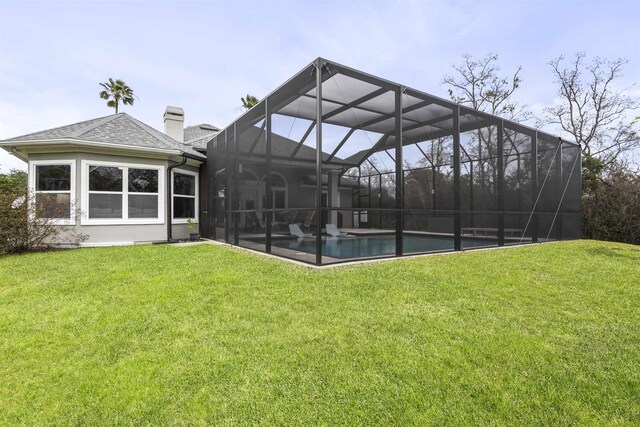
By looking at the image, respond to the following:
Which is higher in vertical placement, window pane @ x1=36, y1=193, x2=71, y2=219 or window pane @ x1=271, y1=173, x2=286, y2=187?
window pane @ x1=271, y1=173, x2=286, y2=187

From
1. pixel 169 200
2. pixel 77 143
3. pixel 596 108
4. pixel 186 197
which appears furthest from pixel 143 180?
pixel 596 108

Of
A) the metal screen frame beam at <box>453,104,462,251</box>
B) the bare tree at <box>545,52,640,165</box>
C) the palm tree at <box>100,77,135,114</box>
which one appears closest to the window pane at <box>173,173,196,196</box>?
the metal screen frame beam at <box>453,104,462,251</box>

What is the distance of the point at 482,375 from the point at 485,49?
2339cm

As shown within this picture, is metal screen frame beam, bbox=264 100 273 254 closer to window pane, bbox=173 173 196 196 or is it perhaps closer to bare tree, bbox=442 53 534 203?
window pane, bbox=173 173 196 196

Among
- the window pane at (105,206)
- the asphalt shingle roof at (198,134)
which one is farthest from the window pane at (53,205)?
the asphalt shingle roof at (198,134)

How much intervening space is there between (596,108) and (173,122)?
2357 centimetres

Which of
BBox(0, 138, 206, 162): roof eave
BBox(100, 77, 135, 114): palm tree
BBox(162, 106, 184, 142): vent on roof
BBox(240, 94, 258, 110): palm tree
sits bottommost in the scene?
BBox(0, 138, 206, 162): roof eave

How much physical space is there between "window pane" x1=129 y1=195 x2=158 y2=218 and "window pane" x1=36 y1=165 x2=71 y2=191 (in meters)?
1.65

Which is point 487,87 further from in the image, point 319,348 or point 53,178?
point 53,178

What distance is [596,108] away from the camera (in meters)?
18.3

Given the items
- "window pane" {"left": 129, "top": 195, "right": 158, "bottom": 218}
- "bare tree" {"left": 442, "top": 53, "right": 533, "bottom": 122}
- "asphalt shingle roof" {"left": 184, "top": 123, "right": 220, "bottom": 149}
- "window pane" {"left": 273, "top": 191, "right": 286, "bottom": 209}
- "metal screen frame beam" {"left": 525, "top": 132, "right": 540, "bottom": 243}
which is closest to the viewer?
"window pane" {"left": 273, "top": 191, "right": 286, "bottom": 209}

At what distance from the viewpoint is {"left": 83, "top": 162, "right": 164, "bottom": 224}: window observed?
9.05 m

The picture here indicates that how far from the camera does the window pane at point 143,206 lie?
9.56 metres

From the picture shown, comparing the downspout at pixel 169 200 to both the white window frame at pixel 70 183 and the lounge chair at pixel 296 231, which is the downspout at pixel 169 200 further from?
the lounge chair at pixel 296 231
